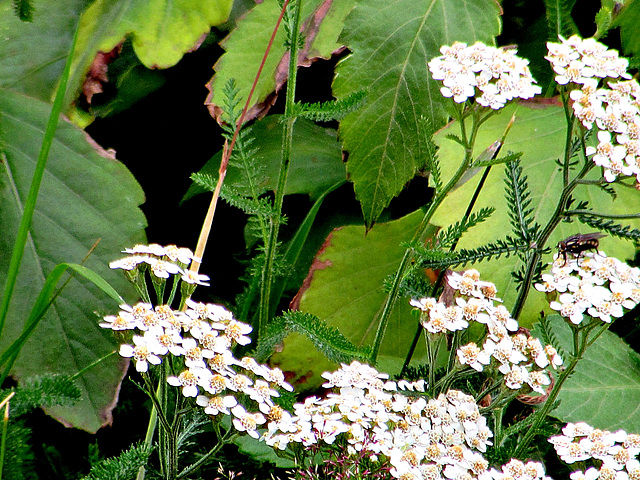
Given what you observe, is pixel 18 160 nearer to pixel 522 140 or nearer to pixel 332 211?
pixel 332 211

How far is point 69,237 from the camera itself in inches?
31.2

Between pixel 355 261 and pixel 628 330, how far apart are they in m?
0.52

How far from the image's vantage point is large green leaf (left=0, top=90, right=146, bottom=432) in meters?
0.73

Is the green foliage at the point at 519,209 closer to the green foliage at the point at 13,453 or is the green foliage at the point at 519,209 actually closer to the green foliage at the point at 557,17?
the green foliage at the point at 557,17

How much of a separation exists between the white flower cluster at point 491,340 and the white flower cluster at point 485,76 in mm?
179

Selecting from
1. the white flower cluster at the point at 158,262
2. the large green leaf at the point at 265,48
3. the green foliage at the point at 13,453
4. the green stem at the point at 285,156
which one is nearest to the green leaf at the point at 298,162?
the large green leaf at the point at 265,48

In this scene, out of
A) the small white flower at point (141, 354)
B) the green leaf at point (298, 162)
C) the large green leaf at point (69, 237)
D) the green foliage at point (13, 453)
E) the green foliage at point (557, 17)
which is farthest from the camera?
the green leaf at point (298, 162)

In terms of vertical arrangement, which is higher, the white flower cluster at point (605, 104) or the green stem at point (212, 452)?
the white flower cluster at point (605, 104)

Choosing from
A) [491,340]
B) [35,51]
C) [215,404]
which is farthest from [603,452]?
[35,51]

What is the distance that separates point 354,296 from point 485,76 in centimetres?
40

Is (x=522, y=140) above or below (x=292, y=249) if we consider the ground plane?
above

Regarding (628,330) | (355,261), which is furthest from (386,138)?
(628,330)

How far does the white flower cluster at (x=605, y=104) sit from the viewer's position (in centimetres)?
61

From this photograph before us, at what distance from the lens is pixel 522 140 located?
936 mm
